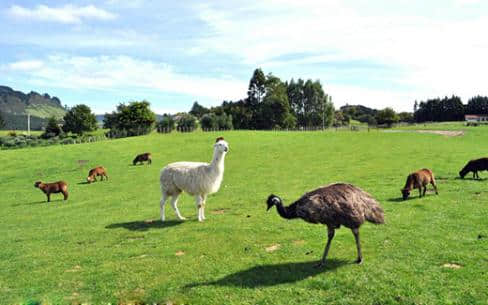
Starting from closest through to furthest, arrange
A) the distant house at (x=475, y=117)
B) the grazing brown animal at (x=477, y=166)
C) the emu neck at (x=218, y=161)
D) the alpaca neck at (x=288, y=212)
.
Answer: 1. the alpaca neck at (x=288, y=212)
2. the emu neck at (x=218, y=161)
3. the grazing brown animal at (x=477, y=166)
4. the distant house at (x=475, y=117)

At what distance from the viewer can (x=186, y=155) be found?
4100 centimetres

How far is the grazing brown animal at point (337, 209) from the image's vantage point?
851cm

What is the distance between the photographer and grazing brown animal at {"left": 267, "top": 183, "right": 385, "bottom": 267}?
27.9 ft

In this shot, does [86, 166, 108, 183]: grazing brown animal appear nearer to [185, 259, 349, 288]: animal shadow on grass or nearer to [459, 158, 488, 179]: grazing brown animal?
[185, 259, 349, 288]: animal shadow on grass

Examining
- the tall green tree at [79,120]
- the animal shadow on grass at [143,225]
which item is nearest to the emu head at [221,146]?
the animal shadow on grass at [143,225]

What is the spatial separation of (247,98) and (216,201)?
83.7m

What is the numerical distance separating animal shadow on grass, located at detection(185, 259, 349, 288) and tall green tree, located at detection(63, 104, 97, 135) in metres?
107

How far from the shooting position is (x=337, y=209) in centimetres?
851

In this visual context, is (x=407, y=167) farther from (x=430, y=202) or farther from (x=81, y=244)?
(x=81, y=244)

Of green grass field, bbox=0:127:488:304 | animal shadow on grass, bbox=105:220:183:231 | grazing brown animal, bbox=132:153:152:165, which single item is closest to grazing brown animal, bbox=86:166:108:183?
green grass field, bbox=0:127:488:304

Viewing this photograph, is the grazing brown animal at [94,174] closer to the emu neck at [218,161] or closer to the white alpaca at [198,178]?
the white alpaca at [198,178]

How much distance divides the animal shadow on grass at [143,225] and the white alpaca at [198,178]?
15.3 inches

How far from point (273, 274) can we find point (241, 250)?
2.11 metres

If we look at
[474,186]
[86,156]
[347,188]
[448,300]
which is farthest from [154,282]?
[86,156]
